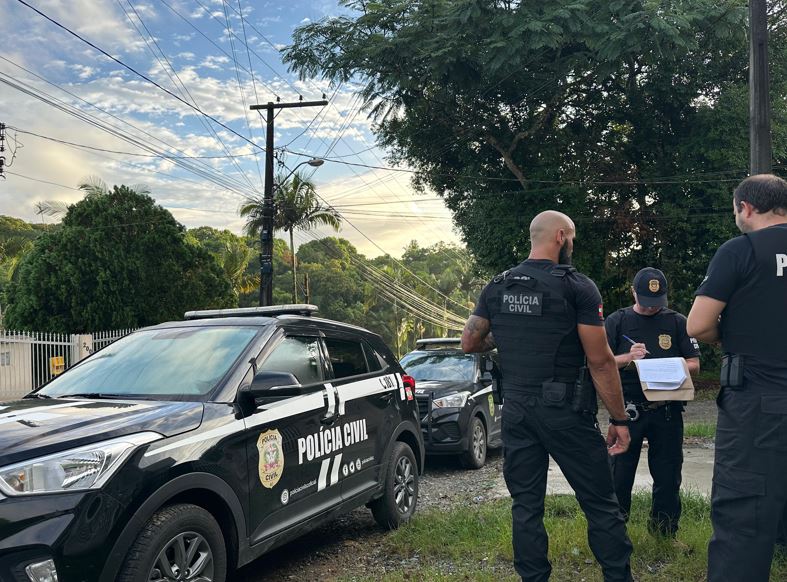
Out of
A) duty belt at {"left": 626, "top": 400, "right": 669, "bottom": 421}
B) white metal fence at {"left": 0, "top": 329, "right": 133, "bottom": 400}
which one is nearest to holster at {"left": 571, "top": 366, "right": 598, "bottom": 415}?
duty belt at {"left": 626, "top": 400, "right": 669, "bottom": 421}

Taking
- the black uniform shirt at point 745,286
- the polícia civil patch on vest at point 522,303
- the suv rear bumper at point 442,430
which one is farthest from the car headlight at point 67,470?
the suv rear bumper at point 442,430

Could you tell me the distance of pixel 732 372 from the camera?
9.70 ft

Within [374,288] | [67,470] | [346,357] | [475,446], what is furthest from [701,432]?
[374,288]

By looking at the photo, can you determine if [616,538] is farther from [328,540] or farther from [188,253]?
[188,253]

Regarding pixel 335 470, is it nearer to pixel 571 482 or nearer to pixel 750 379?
pixel 571 482

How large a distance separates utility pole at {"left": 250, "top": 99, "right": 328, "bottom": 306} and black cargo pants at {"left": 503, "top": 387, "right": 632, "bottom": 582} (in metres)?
18.2

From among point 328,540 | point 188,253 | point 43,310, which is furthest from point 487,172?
point 328,540

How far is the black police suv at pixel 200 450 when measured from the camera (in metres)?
2.72

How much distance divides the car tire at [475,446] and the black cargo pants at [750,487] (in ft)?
18.4

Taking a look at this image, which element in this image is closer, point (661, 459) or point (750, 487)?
point (750, 487)

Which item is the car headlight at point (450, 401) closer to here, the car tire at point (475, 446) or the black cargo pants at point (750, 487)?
the car tire at point (475, 446)

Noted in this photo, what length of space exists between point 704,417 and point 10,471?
49.3ft

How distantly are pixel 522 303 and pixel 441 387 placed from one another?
5373 mm

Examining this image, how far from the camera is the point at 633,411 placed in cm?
443
